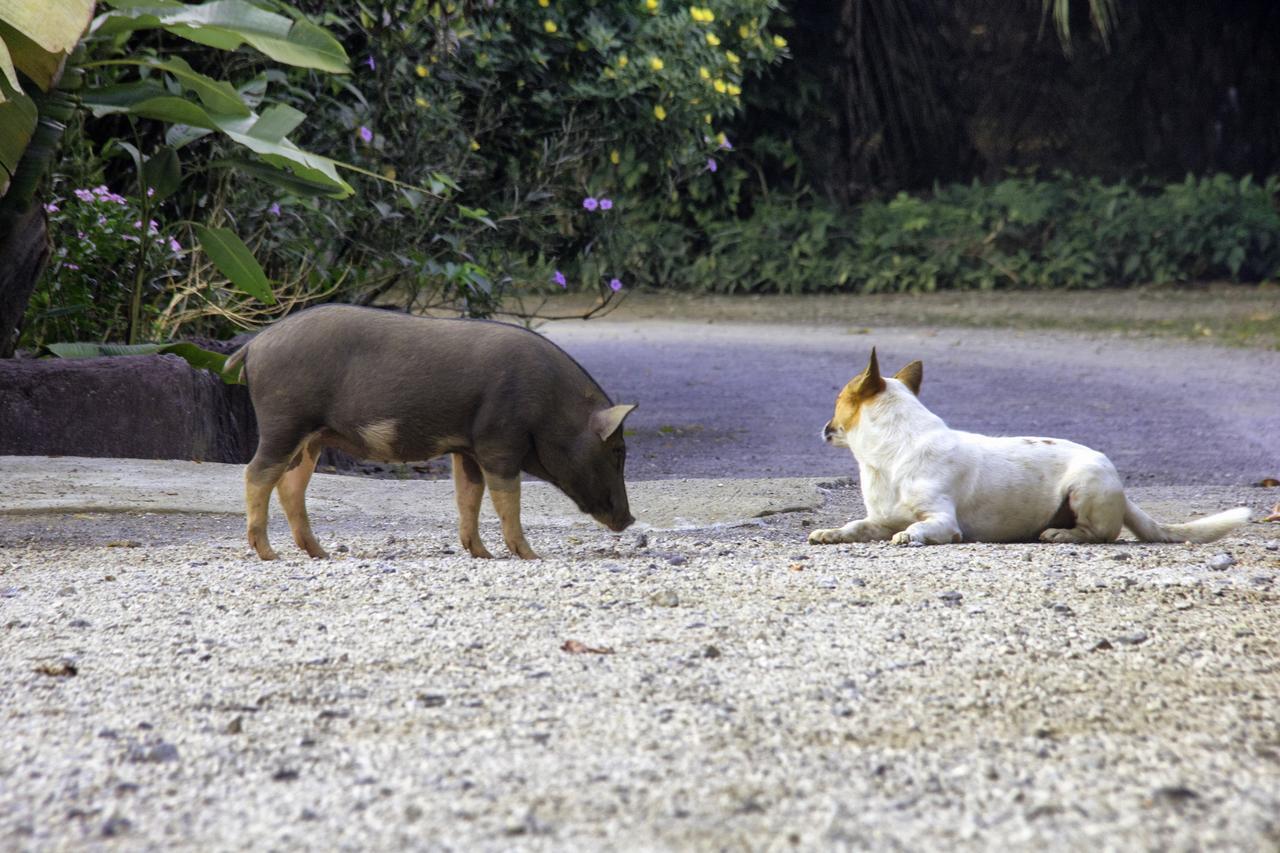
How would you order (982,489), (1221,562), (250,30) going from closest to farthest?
1. (1221,562)
2. (982,489)
3. (250,30)

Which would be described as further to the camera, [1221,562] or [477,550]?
[477,550]

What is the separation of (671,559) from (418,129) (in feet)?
17.3

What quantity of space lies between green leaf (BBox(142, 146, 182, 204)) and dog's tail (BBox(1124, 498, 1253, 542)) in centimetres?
479

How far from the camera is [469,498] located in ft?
16.7

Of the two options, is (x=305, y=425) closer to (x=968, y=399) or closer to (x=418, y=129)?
(x=418, y=129)

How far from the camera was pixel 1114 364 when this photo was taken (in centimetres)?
1286

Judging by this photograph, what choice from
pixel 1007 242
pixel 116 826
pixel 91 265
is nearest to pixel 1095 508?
pixel 116 826

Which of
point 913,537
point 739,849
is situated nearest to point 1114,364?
point 913,537

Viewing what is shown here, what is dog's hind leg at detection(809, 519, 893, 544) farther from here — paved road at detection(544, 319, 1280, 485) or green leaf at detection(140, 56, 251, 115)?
green leaf at detection(140, 56, 251, 115)

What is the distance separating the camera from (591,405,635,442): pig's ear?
4820 millimetres

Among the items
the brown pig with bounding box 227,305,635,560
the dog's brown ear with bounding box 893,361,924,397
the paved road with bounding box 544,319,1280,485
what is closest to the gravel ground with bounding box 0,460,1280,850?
the brown pig with bounding box 227,305,635,560

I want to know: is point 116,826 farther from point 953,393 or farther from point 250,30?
point 953,393

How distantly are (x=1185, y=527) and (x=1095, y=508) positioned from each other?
0.42 metres

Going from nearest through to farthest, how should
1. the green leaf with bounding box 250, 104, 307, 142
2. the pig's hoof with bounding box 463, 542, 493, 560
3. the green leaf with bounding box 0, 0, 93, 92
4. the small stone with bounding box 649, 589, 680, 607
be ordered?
1. the small stone with bounding box 649, 589, 680, 607
2. the pig's hoof with bounding box 463, 542, 493, 560
3. the green leaf with bounding box 0, 0, 93, 92
4. the green leaf with bounding box 250, 104, 307, 142
